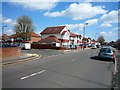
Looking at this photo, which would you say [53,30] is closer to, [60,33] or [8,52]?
[60,33]

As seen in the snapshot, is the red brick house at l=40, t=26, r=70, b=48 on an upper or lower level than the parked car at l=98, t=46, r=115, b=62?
upper

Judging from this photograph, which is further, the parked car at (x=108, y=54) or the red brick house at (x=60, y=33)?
the red brick house at (x=60, y=33)

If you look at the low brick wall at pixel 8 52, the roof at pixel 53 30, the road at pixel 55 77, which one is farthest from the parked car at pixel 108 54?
the roof at pixel 53 30

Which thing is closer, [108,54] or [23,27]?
[108,54]

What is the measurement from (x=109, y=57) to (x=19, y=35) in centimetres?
6093

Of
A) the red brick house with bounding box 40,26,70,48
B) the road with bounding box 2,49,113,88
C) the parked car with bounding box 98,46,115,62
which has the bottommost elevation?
the road with bounding box 2,49,113,88

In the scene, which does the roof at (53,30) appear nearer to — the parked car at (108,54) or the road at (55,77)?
the parked car at (108,54)

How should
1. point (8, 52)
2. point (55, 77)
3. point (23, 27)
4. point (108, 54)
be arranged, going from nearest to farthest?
1. point (55, 77)
2. point (108, 54)
3. point (8, 52)
4. point (23, 27)

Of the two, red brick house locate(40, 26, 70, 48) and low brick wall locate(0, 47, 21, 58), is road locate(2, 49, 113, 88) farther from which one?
red brick house locate(40, 26, 70, 48)

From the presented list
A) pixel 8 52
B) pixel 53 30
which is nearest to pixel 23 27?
pixel 53 30

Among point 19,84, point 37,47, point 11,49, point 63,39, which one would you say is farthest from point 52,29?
point 19,84

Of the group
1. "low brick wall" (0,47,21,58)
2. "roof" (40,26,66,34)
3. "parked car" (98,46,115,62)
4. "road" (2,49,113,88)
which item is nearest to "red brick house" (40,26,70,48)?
"roof" (40,26,66,34)

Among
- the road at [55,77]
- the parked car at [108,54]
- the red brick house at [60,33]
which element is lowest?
the road at [55,77]

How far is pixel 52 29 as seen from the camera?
8956cm
